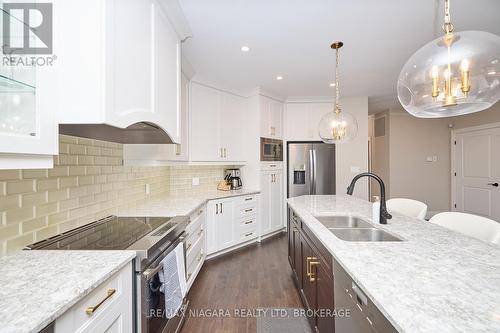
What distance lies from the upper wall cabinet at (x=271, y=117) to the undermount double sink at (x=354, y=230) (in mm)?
2199

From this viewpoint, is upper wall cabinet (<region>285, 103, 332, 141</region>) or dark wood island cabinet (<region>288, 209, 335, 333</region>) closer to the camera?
dark wood island cabinet (<region>288, 209, 335, 333</region>)

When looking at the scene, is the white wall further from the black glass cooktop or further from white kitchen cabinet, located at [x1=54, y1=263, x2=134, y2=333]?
white kitchen cabinet, located at [x1=54, y1=263, x2=134, y2=333]

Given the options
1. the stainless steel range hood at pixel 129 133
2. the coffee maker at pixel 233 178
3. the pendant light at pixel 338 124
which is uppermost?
the pendant light at pixel 338 124

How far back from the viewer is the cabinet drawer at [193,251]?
2035 mm

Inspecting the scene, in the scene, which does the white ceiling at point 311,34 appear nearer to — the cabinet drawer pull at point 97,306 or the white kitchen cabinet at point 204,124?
the white kitchen cabinet at point 204,124

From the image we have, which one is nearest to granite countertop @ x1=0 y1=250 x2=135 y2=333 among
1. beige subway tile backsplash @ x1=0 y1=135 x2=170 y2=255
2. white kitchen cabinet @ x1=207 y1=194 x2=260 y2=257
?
beige subway tile backsplash @ x1=0 y1=135 x2=170 y2=255

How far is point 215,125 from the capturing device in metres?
3.37

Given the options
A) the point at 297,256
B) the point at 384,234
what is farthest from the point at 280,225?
the point at 384,234

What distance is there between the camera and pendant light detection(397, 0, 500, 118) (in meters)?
1.14

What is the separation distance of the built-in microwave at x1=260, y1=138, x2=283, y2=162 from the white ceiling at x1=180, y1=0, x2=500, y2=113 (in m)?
1.01

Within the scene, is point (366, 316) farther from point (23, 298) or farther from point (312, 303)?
point (23, 298)

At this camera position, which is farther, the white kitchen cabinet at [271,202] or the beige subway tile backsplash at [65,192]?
the white kitchen cabinet at [271,202]

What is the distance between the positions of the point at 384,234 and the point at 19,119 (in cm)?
195

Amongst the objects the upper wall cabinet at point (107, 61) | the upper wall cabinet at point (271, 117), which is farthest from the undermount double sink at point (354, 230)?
the upper wall cabinet at point (271, 117)
